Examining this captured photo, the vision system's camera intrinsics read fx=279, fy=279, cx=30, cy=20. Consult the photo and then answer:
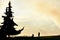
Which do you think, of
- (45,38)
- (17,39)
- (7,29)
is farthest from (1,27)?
(45,38)

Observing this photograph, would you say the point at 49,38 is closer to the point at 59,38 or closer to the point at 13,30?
the point at 59,38

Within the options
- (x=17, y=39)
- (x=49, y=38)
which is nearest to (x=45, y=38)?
(x=49, y=38)

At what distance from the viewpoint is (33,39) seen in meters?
41.9

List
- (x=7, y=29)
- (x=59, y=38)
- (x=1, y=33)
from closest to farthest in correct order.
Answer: (x=59, y=38), (x=1, y=33), (x=7, y=29)

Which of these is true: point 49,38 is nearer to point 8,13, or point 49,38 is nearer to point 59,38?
point 59,38

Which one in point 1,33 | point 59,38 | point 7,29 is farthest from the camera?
point 7,29

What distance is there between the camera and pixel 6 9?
51.6 m

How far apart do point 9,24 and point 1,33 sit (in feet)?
15.0

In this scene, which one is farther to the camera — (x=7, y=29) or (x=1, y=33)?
(x=7, y=29)

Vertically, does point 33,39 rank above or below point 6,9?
below

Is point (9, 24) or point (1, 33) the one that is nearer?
point (1, 33)

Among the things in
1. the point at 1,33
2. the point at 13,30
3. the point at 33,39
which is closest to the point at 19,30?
the point at 13,30

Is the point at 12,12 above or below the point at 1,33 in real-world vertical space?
above

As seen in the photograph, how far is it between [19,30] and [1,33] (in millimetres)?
6617
